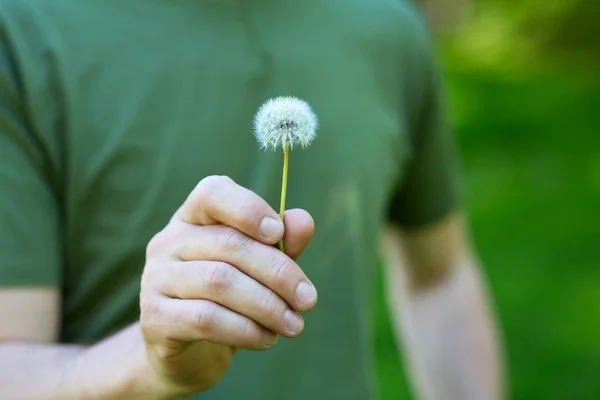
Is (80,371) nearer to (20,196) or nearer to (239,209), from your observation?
(20,196)

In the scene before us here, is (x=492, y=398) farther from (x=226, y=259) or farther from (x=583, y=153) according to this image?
(x=583, y=153)

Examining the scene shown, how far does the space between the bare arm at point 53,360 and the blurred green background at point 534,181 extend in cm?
240

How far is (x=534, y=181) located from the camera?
545 centimetres

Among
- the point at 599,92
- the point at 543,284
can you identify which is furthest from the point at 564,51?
the point at 543,284

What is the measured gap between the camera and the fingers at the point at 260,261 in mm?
985

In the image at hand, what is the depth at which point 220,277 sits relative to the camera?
994 millimetres

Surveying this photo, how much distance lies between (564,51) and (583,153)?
2.98 meters

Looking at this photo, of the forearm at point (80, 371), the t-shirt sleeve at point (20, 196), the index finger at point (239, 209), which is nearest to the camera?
the index finger at point (239, 209)

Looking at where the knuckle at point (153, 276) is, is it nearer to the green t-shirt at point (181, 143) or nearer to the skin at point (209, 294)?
the skin at point (209, 294)

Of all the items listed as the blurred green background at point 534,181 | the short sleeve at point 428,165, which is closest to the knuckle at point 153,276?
the short sleeve at point 428,165

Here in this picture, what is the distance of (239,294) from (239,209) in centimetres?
10

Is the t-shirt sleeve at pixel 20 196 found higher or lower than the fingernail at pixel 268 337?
higher

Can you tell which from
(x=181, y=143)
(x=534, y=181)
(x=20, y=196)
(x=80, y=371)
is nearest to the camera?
(x=80, y=371)

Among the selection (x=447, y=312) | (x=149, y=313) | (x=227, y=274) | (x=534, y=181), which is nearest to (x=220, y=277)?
(x=227, y=274)
